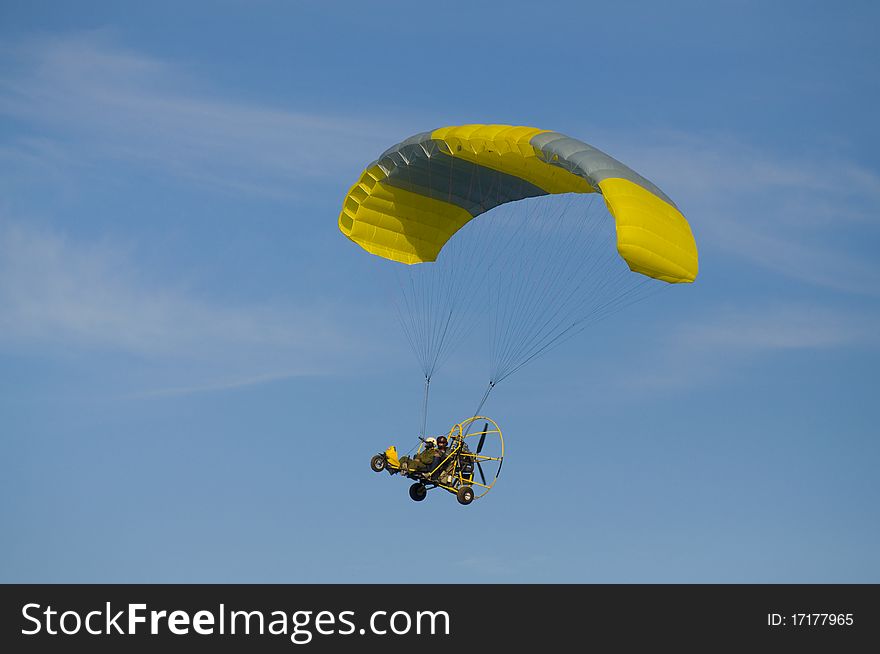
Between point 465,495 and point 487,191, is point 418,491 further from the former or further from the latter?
point 487,191

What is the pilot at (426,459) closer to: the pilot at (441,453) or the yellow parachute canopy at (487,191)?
the pilot at (441,453)

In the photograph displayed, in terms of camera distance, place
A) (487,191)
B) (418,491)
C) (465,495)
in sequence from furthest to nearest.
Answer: (487,191), (418,491), (465,495)

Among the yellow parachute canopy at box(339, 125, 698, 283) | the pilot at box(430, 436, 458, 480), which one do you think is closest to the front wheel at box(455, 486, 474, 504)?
the pilot at box(430, 436, 458, 480)

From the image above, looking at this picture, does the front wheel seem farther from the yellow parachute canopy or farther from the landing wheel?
the yellow parachute canopy

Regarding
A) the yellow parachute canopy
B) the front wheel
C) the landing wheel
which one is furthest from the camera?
the landing wheel

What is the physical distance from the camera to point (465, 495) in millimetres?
32500

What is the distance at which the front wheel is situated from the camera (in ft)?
107

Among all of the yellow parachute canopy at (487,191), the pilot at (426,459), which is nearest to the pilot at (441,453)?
the pilot at (426,459)

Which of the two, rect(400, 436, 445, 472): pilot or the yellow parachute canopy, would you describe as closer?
the yellow parachute canopy

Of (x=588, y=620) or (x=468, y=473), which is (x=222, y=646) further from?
(x=588, y=620)

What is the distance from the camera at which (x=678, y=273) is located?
29.8m

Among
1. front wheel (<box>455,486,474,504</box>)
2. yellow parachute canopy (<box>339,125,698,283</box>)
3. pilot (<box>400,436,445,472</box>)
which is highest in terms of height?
yellow parachute canopy (<box>339,125,698,283</box>)

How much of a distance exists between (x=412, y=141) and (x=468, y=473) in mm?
7953

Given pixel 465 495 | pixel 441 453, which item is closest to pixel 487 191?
pixel 441 453
